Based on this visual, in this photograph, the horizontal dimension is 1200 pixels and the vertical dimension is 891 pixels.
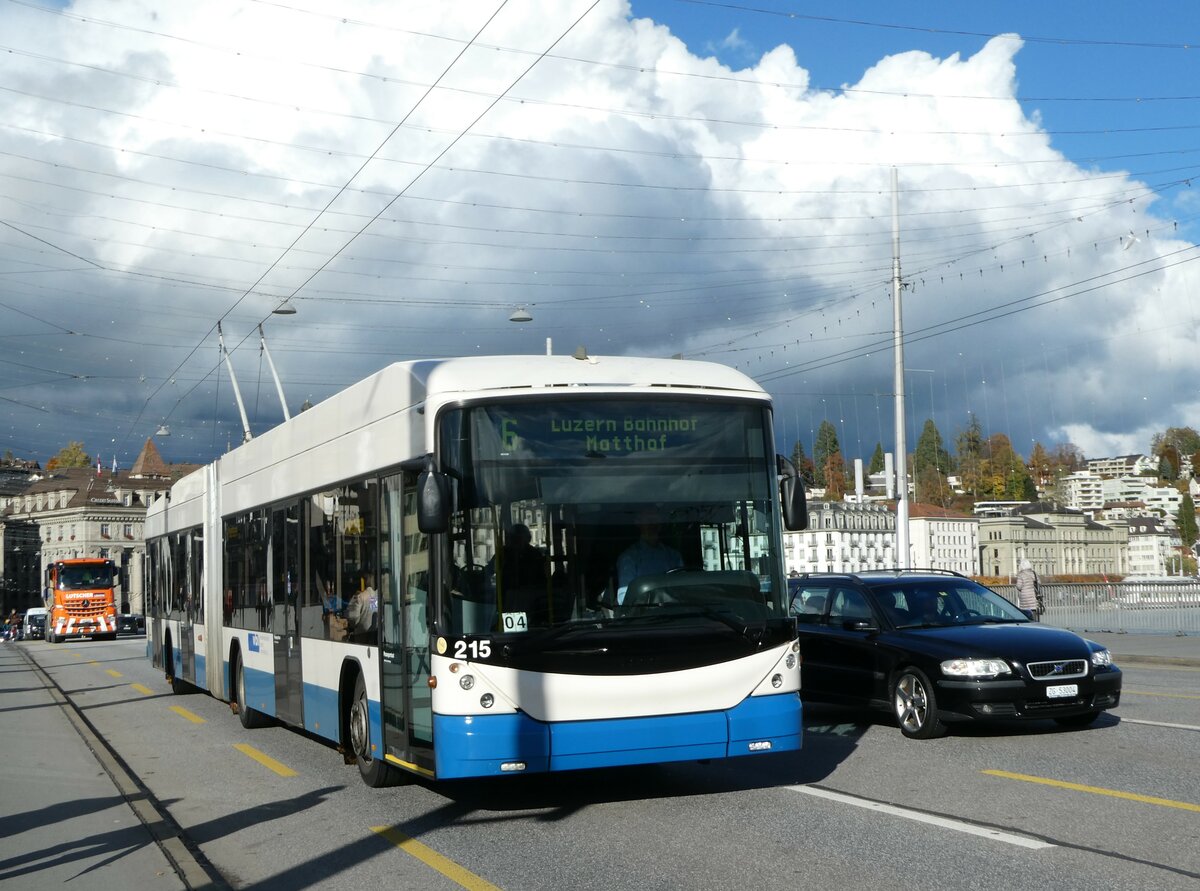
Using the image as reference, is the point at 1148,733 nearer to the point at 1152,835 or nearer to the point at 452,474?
the point at 1152,835

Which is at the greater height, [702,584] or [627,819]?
[702,584]

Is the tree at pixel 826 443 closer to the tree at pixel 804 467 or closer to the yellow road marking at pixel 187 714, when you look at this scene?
the tree at pixel 804 467

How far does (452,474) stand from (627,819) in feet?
8.07

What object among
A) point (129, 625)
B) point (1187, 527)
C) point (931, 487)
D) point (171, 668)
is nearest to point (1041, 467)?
point (1187, 527)

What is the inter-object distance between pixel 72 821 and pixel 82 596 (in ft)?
181

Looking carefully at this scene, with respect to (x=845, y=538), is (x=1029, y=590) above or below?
below

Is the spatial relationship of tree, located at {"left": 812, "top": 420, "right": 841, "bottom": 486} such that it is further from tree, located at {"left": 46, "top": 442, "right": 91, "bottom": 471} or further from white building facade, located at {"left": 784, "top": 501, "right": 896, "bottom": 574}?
tree, located at {"left": 46, "top": 442, "right": 91, "bottom": 471}

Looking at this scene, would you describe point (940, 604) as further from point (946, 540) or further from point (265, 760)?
point (946, 540)

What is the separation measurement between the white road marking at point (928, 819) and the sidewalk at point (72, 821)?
13.5 feet

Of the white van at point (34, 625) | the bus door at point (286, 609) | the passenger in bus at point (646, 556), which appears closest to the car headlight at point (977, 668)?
the passenger in bus at point (646, 556)

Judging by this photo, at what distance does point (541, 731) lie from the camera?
8773mm

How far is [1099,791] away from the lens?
30.7 feet

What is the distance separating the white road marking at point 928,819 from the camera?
766 cm

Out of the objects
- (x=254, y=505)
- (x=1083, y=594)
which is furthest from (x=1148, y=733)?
(x=1083, y=594)
